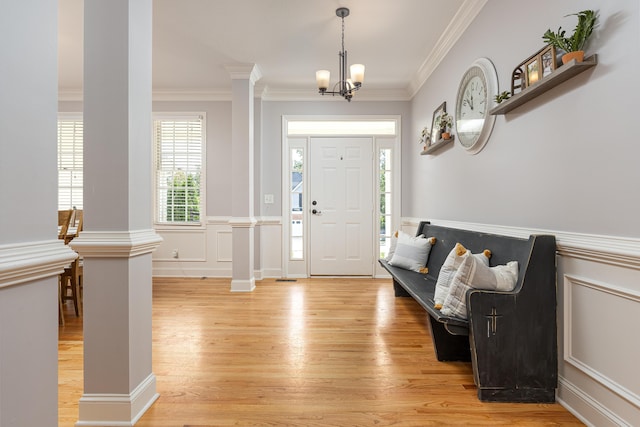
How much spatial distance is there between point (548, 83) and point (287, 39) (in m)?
2.66

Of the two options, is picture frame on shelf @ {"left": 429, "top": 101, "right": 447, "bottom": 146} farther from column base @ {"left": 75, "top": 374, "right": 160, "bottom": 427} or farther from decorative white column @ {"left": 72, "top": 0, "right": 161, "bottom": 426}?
column base @ {"left": 75, "top": 374, "right": 160, "bottom": 427}

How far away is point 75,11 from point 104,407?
131 inches

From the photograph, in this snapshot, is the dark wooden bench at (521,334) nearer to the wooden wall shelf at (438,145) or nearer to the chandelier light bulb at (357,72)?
the wooden wall shelf at (438,145)

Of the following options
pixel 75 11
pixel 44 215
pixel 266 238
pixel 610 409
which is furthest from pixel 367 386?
pixel 75 11

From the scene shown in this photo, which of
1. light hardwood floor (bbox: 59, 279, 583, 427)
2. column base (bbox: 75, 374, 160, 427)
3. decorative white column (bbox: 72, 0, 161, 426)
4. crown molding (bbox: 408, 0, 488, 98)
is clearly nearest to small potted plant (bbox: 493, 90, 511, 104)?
crown molding (bbox: 408, 0, 488, 98)

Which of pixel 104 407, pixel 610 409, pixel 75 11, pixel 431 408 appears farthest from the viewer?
pixel 75 11

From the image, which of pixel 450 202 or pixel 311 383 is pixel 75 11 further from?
pixel 450 202

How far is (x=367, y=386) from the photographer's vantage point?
198 cm

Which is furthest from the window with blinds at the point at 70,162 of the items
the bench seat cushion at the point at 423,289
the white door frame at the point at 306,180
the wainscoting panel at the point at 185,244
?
the bench seat cushion at the point at 423,289

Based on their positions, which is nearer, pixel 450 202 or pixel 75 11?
pixel 75 11

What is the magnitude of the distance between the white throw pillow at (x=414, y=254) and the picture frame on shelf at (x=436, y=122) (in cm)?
112

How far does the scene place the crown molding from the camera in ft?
9.59

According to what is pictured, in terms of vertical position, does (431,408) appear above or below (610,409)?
below

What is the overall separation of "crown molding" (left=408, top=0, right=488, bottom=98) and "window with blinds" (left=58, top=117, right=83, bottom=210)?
4971mm
